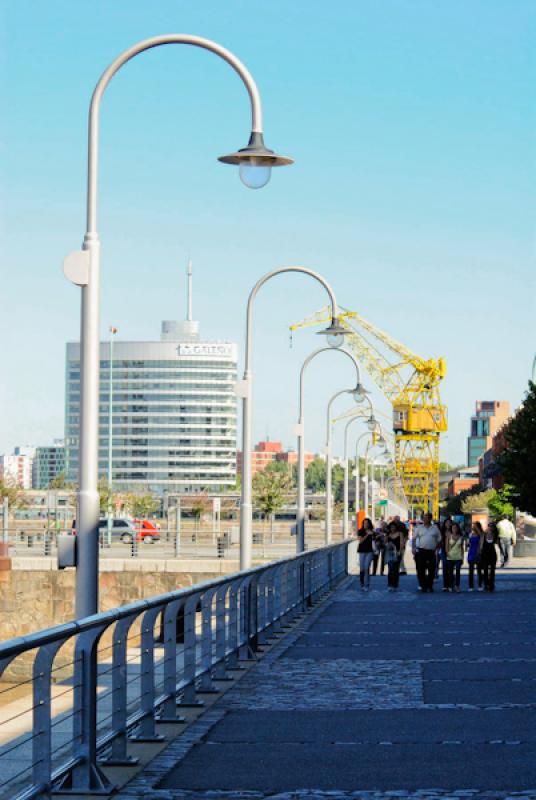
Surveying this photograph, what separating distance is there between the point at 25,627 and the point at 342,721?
43812 millimetres

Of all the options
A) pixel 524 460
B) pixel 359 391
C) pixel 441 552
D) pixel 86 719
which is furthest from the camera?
pixel 524 460

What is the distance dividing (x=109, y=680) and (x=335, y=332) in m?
19.7

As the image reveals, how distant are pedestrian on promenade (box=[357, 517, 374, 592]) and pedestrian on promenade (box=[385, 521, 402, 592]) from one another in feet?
1.44

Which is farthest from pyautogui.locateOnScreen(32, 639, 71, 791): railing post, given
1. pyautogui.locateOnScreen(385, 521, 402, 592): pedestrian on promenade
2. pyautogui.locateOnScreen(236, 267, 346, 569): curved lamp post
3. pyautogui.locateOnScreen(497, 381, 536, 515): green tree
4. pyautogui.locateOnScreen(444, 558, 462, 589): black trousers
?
pyautogui.locateOnScreen(497, 381, 536, 515): green tree

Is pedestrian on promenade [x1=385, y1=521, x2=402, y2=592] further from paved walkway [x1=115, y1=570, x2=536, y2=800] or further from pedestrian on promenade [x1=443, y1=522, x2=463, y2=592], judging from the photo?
paved walkway [x1=115, y1=570, x2=536, y2=800]

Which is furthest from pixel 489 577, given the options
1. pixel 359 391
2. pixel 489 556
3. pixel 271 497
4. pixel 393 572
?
pixel 271 497

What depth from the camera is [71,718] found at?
28.1ft

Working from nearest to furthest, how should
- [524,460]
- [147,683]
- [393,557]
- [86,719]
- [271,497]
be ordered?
[86,719] → [147,683] → [393,557] → [524,460] → [271,497]

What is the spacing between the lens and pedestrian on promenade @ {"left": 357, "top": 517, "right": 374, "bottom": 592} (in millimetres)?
33938

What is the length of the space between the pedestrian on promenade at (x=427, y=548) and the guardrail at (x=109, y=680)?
1617 centimetres

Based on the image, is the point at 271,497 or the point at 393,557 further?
the point at 271,497

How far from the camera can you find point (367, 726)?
37.8ft

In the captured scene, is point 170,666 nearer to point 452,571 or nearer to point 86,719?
point 86,719

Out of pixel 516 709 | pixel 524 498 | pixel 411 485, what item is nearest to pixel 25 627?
pixel 524 498
